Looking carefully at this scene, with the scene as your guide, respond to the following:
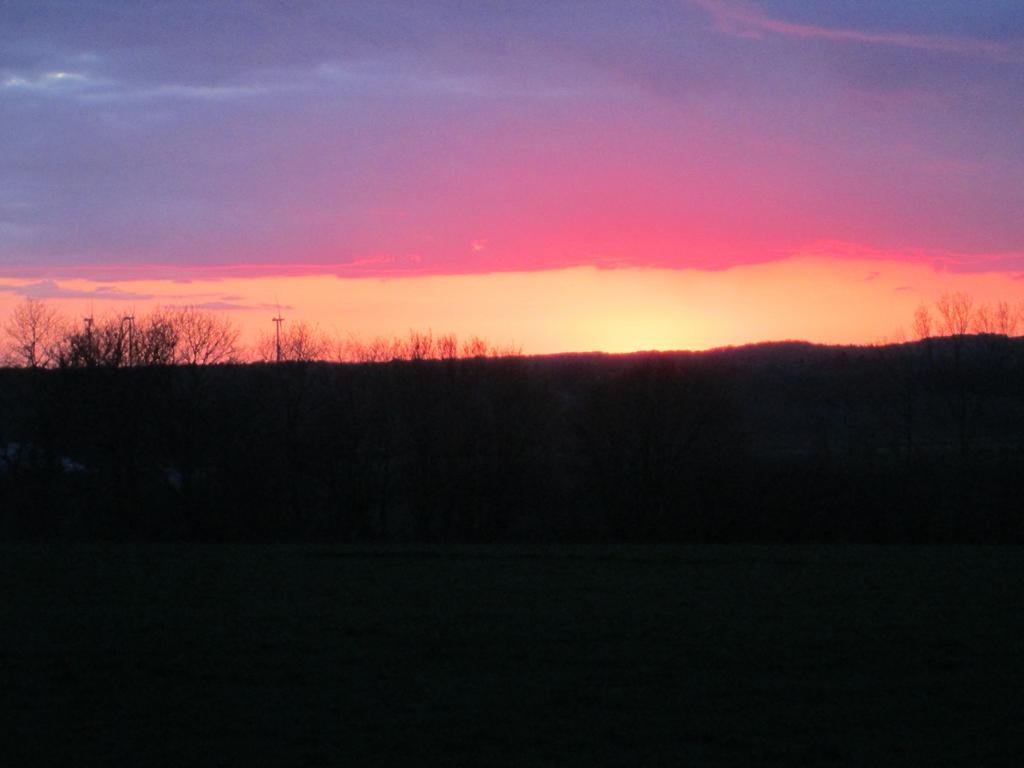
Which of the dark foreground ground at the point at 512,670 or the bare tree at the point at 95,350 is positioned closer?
the dark foreground ground at the point at 512,670

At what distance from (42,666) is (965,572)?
1718 cm

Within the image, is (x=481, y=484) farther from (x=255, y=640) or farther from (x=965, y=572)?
(x=255, y=640)

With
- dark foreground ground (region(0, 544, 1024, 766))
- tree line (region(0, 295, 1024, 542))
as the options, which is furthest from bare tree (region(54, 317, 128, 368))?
dark foreground ground (region(0, 544, 1024, 766))

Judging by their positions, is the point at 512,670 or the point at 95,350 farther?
the point at 95,350

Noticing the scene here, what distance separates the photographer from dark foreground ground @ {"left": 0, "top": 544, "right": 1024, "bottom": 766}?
7.93 m

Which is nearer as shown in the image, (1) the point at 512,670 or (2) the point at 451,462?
(1) the point at 512,670

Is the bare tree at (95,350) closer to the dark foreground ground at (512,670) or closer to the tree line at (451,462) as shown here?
the tree line at (451,462)

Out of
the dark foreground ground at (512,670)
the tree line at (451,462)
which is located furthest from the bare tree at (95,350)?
the dark foreground ground at (512,670)

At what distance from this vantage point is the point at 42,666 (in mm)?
10711

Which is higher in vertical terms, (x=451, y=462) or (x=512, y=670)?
(x=451, y=462)

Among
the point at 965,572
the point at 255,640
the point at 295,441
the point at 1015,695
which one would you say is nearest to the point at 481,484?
the point at 295,441

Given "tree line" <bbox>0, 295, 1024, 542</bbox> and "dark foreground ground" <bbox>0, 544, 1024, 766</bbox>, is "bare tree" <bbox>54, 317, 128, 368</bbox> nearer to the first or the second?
"tree line" <bbox>0, 295, 1024, 542</bbox>

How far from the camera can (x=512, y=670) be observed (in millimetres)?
10711

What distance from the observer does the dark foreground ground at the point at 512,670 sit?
793cm
